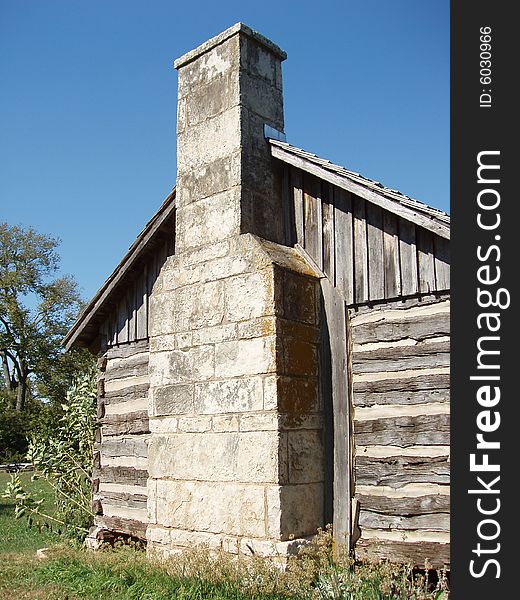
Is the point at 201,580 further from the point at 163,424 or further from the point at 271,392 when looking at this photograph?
the point at 163,424

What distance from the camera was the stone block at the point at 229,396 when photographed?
22.9 ft

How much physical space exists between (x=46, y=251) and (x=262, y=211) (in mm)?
30354

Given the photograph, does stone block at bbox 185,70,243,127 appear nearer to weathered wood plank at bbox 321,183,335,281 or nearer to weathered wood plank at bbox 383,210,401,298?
weathered wood plank at bbox 321,183,335,281

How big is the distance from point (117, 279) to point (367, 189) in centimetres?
418

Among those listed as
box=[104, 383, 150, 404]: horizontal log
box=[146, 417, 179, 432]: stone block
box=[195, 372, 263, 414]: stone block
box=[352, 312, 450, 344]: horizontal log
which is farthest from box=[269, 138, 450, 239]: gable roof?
box=[104, 383, 150, 404]: horizontal log

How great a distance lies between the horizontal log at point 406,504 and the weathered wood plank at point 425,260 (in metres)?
1.85

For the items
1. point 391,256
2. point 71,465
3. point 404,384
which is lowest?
point 71,465

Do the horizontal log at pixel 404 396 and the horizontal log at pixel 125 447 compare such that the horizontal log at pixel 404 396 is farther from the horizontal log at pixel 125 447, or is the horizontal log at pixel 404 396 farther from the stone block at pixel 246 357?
the horizontal log at pixel 125 447

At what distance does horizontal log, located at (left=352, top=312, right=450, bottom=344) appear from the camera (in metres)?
6.57

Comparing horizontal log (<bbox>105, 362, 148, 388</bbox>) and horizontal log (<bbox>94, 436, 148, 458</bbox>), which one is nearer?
horizontal log (<bbox>94, 436, 148, 458</bbox>)

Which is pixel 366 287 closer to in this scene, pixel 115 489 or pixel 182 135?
pixel 182 135

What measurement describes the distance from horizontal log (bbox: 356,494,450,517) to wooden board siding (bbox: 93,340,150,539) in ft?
11.3

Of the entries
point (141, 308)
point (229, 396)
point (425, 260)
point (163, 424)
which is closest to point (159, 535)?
point (163, 424)

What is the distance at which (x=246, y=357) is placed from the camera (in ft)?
23.3
